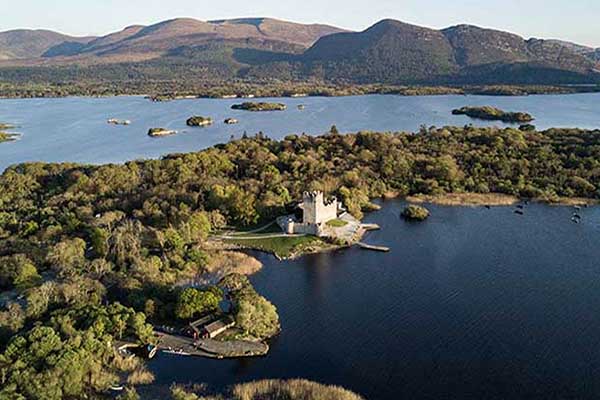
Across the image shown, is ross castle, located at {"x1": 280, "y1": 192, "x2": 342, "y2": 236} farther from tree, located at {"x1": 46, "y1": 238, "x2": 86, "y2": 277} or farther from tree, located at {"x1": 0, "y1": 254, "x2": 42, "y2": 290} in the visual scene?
tree, located at {"x1": 0, "y1": 254, "x2": 42, "y2": 290}

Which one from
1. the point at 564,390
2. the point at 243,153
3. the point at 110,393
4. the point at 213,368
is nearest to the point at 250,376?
the point at 213,368

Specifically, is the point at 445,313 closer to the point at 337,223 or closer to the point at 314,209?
the point at 314,209

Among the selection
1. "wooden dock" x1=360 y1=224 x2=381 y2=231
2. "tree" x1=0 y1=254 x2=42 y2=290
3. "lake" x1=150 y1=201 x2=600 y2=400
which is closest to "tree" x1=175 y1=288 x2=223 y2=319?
"lake" x1=150 y1=201 x2=600 y2=400

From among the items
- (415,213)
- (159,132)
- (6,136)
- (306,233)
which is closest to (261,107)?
(159,132)

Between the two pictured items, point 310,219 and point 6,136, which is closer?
point 310,219

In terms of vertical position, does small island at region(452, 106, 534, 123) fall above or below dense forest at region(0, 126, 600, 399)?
above
